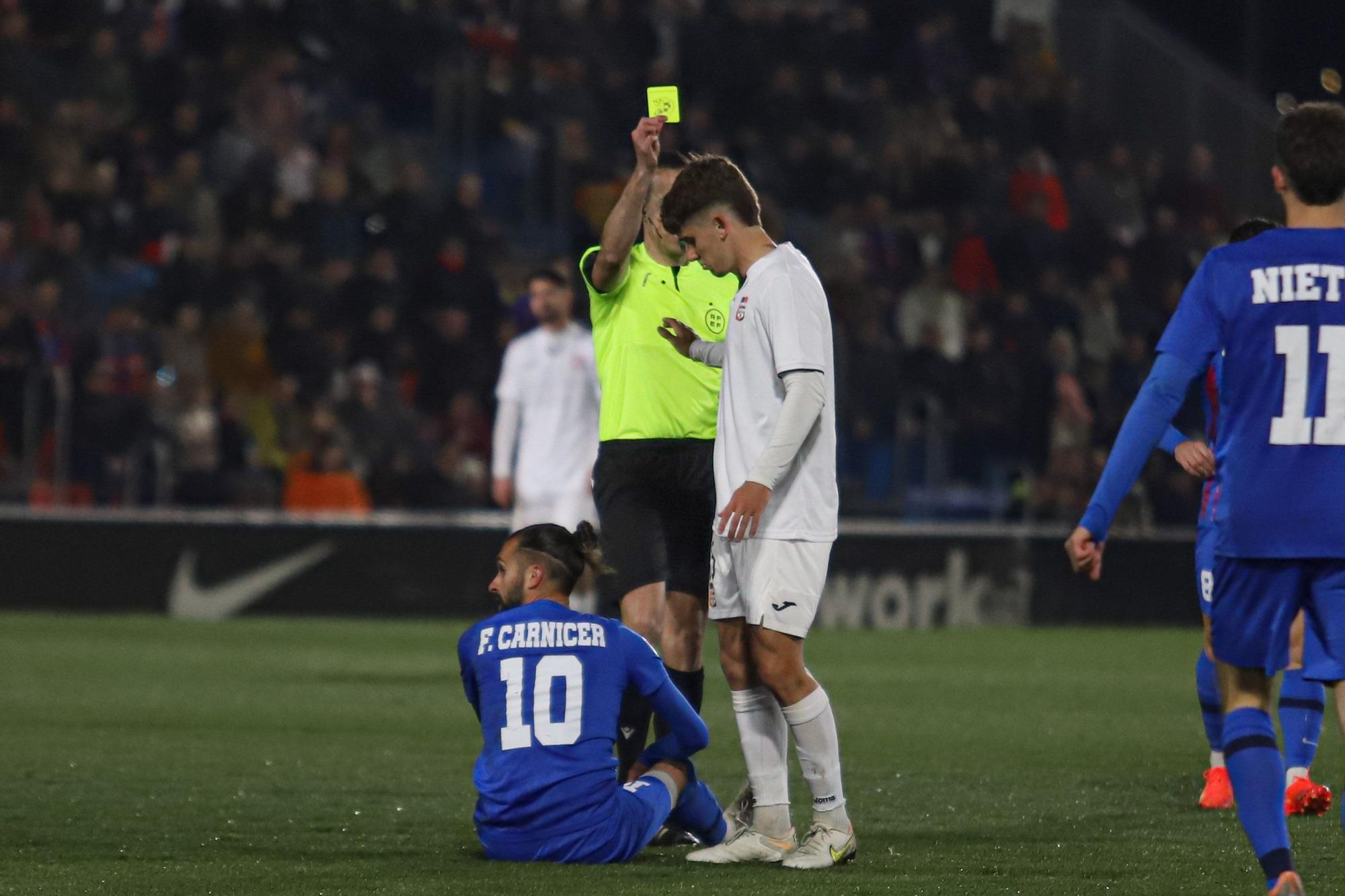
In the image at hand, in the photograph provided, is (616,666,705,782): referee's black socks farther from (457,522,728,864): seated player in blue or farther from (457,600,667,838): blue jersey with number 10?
(457,600,667,838): blue jersey with number 10

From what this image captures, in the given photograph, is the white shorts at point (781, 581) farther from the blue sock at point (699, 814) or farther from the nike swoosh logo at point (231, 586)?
the nike swoosh logo at point (231, 586)

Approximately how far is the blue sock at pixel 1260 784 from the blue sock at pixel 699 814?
1734 millimetres

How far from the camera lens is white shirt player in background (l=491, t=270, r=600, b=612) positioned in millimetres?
12508

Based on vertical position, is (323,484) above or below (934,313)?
below

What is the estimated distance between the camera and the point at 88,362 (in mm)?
15391

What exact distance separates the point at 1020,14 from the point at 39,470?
1231 centimetres

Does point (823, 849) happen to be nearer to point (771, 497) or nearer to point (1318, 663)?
point (771, 497)

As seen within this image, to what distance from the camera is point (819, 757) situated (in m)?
5.57

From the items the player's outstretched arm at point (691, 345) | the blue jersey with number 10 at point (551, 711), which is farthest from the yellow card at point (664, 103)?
the blue jersey with number 10 at point (551, 711)

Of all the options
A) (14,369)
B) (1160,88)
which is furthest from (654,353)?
(1160,88)

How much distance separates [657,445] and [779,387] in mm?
1064

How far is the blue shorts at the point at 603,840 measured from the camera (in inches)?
216

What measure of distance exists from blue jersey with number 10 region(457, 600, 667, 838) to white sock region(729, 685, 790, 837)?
1.27 ft

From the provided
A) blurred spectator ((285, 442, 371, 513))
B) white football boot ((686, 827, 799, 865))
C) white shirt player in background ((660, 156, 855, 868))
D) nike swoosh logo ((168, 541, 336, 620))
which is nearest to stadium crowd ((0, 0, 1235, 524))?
blurred spectator ((285, 442, 371, 513))
